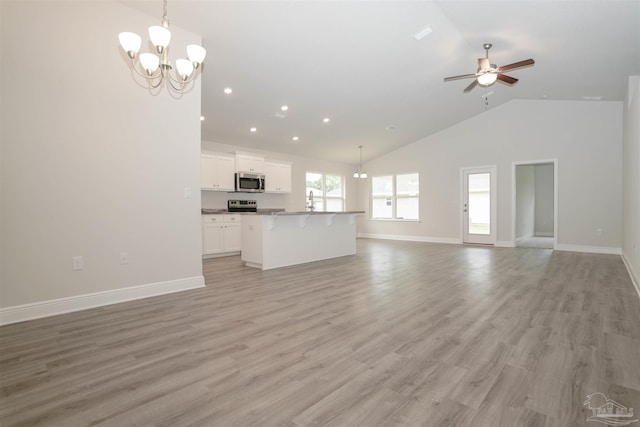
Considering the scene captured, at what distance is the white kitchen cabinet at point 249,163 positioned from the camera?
711 centimetres

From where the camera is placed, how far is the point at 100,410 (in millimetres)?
1556

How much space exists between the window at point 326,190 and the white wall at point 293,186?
0.19 m

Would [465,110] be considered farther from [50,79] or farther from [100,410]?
[100,410]

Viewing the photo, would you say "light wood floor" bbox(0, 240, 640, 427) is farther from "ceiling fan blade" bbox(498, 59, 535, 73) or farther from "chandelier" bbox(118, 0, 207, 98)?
"ceiling fan blade" bbox(498, 59, 535, 73)

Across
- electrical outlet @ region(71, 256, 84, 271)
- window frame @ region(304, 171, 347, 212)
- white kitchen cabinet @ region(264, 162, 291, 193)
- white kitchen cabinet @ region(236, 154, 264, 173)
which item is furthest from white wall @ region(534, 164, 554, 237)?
electrical outlet @ region(71, 256, 84, 271)

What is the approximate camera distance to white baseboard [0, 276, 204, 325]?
279 cm

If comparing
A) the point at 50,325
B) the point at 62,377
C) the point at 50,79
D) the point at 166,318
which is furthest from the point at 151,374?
the point at 50,79

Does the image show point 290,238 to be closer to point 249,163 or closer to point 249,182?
point 249,182

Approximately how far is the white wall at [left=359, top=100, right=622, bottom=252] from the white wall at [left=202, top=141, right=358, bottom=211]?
2.10 metres

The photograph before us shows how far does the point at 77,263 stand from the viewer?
312 cm

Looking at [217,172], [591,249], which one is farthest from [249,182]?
[591,249]

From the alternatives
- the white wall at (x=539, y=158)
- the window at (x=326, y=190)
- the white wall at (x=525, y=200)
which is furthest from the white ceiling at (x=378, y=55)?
the white wall at (x=525, y=200)

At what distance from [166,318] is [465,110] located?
7.85m

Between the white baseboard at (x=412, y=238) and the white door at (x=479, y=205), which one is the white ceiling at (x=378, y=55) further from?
the white baseboard at (x=412, y=238)
